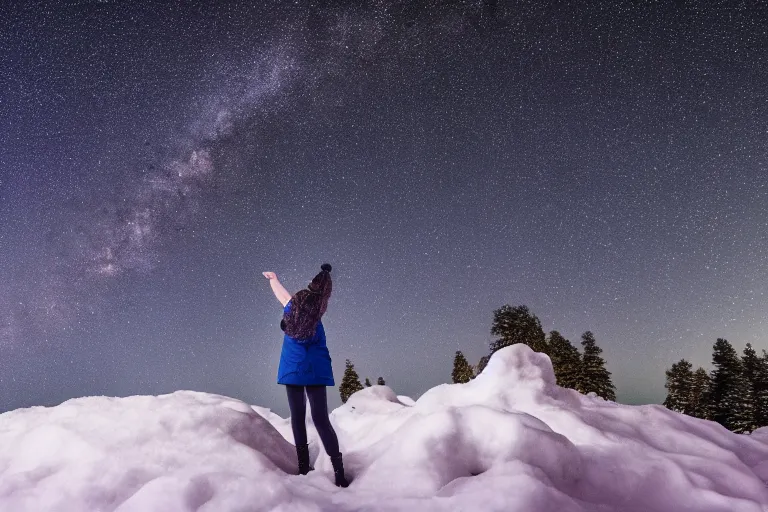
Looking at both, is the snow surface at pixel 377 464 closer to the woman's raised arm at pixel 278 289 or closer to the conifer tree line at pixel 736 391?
the woman's raised arm at pixel 278 289

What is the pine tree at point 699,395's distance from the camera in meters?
31.2

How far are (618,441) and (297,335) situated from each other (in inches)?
141

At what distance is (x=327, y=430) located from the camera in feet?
13.8

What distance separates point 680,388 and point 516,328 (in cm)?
1801

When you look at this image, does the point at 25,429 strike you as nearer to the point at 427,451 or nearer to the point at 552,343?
the point at 427,451

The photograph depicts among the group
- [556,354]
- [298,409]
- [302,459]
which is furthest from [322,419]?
[556,354]

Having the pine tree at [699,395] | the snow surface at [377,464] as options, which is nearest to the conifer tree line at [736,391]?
the pine tree at [699,395]

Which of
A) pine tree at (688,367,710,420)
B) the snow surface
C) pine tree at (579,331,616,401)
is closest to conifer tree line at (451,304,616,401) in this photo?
pine tree at (579,331,616,401)

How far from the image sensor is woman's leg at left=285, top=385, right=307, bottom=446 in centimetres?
441

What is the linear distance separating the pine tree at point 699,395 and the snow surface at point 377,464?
32.1m

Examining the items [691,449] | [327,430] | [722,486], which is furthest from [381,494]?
[691,449]

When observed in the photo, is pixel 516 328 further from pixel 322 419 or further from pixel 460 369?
pixel 322 419

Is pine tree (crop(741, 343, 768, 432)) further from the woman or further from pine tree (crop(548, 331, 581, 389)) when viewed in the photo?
the woman

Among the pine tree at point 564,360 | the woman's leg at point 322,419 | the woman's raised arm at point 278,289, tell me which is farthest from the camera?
the pine tree at point 564,360
